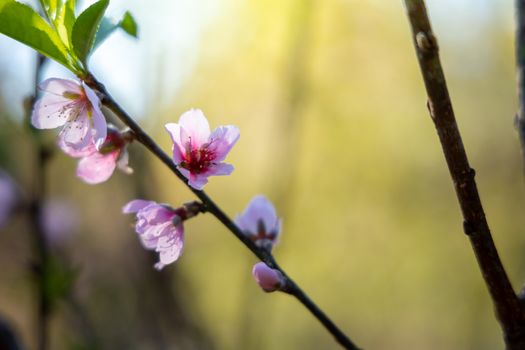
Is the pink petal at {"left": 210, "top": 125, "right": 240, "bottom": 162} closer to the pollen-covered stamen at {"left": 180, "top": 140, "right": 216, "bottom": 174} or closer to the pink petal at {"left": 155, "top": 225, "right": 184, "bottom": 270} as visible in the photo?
the pollen-covered stamen at {"left": 180, "top": 140, "right": 216, "bottom": 174}

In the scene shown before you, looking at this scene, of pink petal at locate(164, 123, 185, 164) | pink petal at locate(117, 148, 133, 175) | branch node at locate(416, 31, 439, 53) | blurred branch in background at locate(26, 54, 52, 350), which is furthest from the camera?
blurred branch in background at locate(26, 54, 52, 350)

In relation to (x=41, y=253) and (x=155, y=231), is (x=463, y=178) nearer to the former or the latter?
(x=155, y=231)

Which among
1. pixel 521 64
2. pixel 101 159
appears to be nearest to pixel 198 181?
pixel 101 159

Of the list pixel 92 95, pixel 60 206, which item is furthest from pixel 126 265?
pixel 92 95

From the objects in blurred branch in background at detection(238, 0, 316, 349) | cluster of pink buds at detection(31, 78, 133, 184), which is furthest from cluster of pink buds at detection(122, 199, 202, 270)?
blurred branch in background at detection(238, 0, 316, 349)

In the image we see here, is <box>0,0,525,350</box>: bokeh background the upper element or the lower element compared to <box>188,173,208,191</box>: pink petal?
lower

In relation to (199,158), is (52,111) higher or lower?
higher

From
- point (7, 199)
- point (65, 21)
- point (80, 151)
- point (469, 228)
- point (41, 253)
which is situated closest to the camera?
point (469, 228)

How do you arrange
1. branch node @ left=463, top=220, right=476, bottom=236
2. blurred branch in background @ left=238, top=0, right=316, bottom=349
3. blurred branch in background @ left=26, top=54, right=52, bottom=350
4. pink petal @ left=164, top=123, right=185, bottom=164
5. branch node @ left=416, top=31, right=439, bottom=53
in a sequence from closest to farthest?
branch node @ left=416, top=31, right=439, bottom=53 < branch node @ left=463, top=220, right=476, bottom=236 < pink petal @ left=164, top=123, right=185, bottom=164 < blurred branch in background @ left=26, top=54, right=52, bottom=350 < blurred branch in background @ left=238, top=0, right=316, bottom=349
